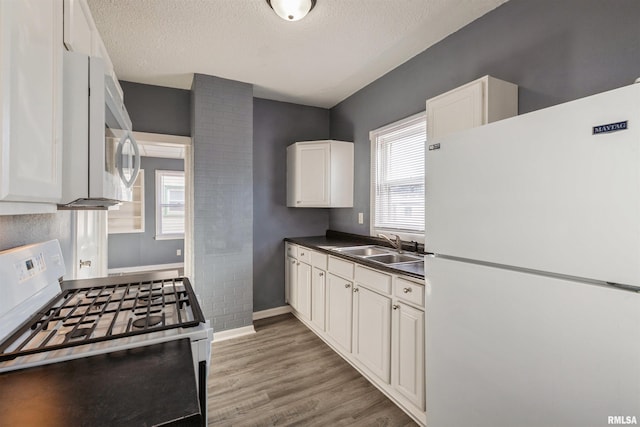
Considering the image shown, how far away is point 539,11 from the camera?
5.43 feet

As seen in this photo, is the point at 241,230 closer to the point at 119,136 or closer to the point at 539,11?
the point at 119,136

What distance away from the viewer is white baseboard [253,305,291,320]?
3.44m

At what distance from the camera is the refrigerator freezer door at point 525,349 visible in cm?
82

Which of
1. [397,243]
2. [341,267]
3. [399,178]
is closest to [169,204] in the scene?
[341,267]

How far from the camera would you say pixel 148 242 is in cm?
570

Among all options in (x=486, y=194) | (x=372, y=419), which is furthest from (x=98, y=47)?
(x=372, y=419)

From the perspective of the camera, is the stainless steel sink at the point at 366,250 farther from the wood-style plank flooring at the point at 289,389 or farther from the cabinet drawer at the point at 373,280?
the wood-style plank flooring at the point at 289,389

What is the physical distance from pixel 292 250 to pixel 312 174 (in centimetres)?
93

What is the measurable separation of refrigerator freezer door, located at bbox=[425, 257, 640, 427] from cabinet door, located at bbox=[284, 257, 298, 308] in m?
2.08

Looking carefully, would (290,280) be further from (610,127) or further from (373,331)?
(610,127)

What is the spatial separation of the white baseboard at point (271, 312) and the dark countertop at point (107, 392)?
2769 mm

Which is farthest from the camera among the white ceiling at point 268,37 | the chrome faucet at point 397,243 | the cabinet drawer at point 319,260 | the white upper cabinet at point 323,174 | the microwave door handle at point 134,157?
the white upper cabinet at point 323,174

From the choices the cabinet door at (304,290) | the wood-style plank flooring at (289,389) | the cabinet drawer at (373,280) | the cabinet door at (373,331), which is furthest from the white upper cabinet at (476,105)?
the cabinet door at (304,290)

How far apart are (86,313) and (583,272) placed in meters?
1.68
